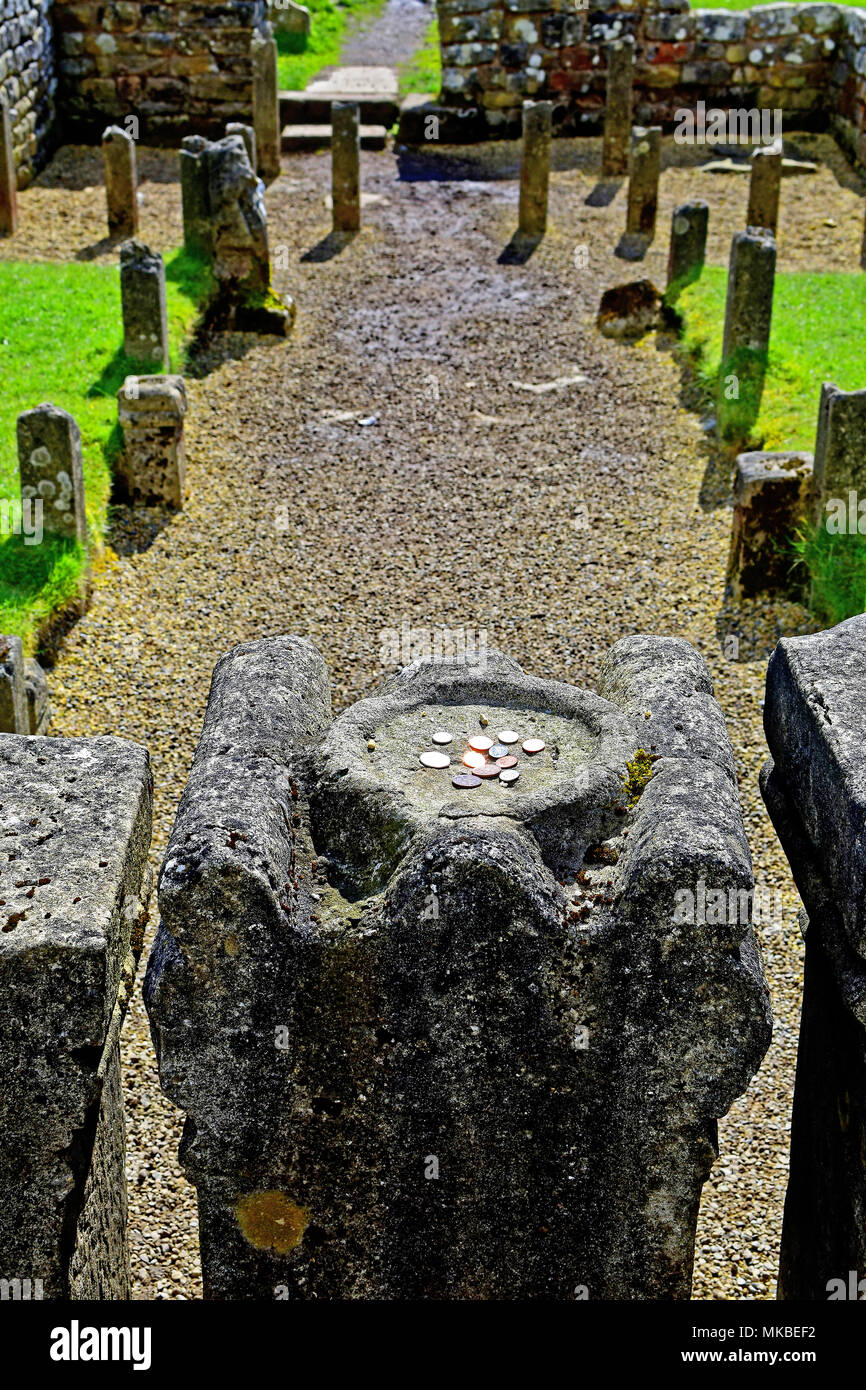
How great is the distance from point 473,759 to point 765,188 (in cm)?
1215

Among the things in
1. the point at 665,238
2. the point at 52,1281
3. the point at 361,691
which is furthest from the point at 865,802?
the point at 665,238

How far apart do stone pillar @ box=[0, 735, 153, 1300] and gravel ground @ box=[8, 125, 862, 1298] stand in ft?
4.39

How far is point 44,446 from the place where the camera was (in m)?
8.07

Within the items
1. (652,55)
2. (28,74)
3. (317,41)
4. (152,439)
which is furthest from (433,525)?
(317,41)

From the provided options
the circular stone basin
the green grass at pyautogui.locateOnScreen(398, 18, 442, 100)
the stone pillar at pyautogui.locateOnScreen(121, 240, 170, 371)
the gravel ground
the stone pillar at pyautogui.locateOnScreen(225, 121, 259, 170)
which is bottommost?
the gravel ground

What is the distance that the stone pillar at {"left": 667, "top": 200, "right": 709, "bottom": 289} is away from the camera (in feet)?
42.0

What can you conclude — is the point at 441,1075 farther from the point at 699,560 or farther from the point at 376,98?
the point at 376,98

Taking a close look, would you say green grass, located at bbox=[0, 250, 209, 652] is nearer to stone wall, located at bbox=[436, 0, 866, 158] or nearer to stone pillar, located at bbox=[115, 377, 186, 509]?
stone pillar, located at bbox=[115, 377, 186, 509]

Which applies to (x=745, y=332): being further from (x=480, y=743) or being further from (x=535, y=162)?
(x=480, y=743)

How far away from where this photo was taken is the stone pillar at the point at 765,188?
14.2 meters

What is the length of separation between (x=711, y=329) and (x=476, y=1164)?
9781 mm

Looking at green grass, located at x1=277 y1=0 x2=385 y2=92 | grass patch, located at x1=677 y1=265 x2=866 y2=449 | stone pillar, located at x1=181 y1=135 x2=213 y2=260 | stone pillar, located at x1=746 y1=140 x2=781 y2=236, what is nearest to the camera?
grass patch, located at x1=677 y1=265 x2=866 y2=449

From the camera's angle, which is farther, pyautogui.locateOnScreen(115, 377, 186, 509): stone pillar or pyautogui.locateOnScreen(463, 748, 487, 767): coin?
pyautogui.locateOnScreen(115, 377, 186, 509): stone pillar

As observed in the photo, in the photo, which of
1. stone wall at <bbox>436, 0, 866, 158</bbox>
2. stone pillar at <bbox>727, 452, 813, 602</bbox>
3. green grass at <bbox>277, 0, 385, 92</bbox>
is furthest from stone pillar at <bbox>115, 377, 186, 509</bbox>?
green grass at <bbox>277, 0, 385, 92</bbox>
